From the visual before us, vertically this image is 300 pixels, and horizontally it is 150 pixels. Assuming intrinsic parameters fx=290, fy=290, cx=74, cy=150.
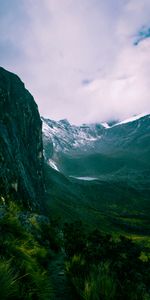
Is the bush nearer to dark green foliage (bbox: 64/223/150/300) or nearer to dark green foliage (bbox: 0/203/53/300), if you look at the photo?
dark green foliage (bbox: 0/203/53/300)

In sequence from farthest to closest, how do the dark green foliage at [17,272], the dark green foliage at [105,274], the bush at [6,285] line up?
the dark green foliage at [105,274] < the dark green foliage at [17,272] < the bush at [6,285]

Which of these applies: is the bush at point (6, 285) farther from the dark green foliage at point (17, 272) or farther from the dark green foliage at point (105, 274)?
the dark green foliage at point (105, 274)

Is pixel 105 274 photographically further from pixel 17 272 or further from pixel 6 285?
pixel 6 285

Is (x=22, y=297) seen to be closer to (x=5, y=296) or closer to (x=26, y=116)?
(x=5, y=296)

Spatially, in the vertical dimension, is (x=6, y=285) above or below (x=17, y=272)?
below

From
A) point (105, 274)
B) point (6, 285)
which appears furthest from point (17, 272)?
point (105, 274)

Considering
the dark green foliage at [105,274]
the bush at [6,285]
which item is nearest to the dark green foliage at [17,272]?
the bush at [6,285]

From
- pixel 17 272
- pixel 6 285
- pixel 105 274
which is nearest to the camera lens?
pixel 6 285

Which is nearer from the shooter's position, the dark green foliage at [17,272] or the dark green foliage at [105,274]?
the dark green foliage at [17,272]

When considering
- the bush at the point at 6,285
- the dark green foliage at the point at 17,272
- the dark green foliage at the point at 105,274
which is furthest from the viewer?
the dark green foliage at the point at 105,274

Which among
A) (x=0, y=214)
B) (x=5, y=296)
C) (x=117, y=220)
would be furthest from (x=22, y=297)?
(x=117, y=220)

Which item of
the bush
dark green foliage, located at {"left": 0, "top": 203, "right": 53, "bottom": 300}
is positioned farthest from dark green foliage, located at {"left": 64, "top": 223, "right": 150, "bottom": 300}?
the bush
